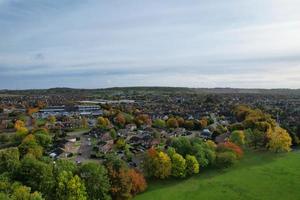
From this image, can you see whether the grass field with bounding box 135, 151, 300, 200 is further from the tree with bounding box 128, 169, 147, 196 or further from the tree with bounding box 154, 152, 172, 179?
the tree with bounding box 154, 152, 172, 179

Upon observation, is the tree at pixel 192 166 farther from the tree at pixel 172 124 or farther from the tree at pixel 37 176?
the tree at pixel 172 124

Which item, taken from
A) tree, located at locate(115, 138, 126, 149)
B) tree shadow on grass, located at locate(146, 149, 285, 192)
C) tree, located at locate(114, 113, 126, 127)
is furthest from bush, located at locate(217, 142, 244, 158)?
tree, located at locate(114, 113, 126, 127)

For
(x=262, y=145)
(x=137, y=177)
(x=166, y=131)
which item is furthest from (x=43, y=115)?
(x=137, y=177)

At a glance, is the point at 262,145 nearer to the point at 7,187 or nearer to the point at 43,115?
the point at 7,187

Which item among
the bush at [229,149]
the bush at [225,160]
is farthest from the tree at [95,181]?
the bush at [229,149]

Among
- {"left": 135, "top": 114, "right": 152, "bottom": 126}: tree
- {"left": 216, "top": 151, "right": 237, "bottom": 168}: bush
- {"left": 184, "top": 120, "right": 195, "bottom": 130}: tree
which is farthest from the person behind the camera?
{"left": 135, "top": 114, "right": 152, "bottom": 126}: tree
